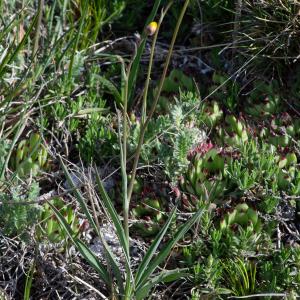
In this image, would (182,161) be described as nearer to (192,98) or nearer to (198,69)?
(192,98)

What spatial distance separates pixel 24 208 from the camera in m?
2.53

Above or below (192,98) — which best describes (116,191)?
below

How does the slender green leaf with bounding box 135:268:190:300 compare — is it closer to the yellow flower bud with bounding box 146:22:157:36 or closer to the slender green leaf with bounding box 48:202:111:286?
the slender green leaf with bounding box 48:202:111:286

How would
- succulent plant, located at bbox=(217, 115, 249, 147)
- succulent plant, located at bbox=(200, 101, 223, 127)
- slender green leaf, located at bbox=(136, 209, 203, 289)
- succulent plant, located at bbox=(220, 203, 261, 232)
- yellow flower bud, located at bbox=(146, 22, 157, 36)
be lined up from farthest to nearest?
succulent plant, located at bbox=(200, 101, 223, 127) → succulent plant, located at bbox=(217, 115, 249, 147) → succulent plant, located at bbox=(220, 203, 261, 232) → slender green leaf, located at bbox=(136, 209, 203, 289) → yellow flower bud, located at bbox=(146, 22, 157, 36)

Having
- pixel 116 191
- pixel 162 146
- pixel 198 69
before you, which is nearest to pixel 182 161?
pixel 162 146

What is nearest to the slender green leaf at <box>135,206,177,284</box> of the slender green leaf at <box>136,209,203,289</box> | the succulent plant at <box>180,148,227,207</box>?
the slender green leaf at <box>136,209,203,289</box>

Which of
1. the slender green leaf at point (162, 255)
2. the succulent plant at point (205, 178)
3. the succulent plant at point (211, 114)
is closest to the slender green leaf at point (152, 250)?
the slender green leaf at point (162, 255)

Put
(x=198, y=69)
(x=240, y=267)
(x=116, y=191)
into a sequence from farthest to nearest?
(x=198, y=69)
(x=116, y=191)
(x=240, y=267)

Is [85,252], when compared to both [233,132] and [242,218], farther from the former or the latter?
[233,132]

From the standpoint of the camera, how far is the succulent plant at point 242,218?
8.58ft

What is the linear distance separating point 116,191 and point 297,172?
2.60 feet

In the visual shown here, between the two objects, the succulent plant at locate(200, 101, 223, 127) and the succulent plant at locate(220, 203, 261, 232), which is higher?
the succulent plant at locate(200, 101, 223, 127)

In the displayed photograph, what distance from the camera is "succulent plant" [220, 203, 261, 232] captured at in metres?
2.62

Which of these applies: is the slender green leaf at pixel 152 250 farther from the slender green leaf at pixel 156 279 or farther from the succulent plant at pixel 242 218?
the succulent plant at pixel 242 218
